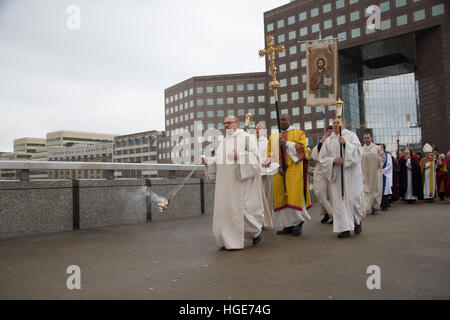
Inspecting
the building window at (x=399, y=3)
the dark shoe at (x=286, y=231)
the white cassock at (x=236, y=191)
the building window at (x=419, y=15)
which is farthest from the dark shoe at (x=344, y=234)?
the building window at (x=399, y=3)

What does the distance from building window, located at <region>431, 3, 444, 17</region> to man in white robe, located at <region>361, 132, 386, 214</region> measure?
164ft

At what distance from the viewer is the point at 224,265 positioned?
474 centimetres

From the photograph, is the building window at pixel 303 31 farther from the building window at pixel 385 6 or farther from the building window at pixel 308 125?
the building window at pixel 308 125

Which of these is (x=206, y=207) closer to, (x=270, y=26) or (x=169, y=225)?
(x=169, y=225)

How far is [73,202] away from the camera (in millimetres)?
7926

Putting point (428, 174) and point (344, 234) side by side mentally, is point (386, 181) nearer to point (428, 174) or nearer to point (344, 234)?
point (428, 174)

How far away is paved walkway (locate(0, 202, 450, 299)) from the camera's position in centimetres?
357

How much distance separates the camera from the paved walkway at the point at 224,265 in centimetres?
357

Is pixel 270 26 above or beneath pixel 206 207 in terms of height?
above

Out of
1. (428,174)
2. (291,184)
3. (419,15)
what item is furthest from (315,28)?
(291,184)

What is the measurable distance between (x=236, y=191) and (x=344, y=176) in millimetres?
2246

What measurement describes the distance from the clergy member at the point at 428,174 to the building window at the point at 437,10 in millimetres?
45609

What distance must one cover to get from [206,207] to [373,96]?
87.5 m
